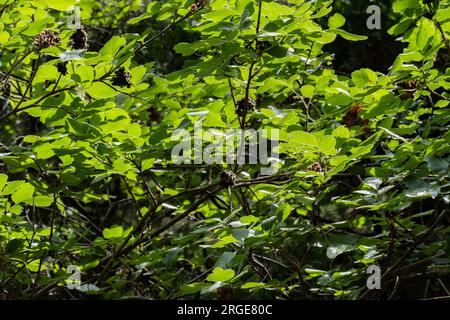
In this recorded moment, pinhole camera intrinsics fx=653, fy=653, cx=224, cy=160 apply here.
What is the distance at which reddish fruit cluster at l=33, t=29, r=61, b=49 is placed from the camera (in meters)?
2.21

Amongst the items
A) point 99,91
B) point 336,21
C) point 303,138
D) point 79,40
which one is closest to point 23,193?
point 99,91

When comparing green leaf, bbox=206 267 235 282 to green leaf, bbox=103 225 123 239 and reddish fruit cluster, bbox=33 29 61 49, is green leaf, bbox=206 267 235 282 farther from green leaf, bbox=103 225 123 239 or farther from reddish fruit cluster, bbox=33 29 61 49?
reddish fruit cluster, bbox=33 29 61 49

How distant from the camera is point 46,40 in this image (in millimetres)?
2223

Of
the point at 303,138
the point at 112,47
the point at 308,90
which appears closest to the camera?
the point at 303,138

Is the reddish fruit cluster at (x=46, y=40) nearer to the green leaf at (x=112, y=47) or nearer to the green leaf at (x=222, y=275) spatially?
the green leaf at (x=112, y=47)

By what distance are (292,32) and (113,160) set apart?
2.66ft

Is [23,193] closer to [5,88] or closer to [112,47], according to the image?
[5,88]

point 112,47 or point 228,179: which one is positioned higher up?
point 112,47

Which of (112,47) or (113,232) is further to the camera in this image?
(113,232)

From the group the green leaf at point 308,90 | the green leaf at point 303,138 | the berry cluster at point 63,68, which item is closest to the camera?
the green leaf at point 303,138

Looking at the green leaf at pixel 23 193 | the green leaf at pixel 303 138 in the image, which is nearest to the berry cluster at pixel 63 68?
the green leaf at pixel 23 193

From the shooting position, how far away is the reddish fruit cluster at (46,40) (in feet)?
7.27
